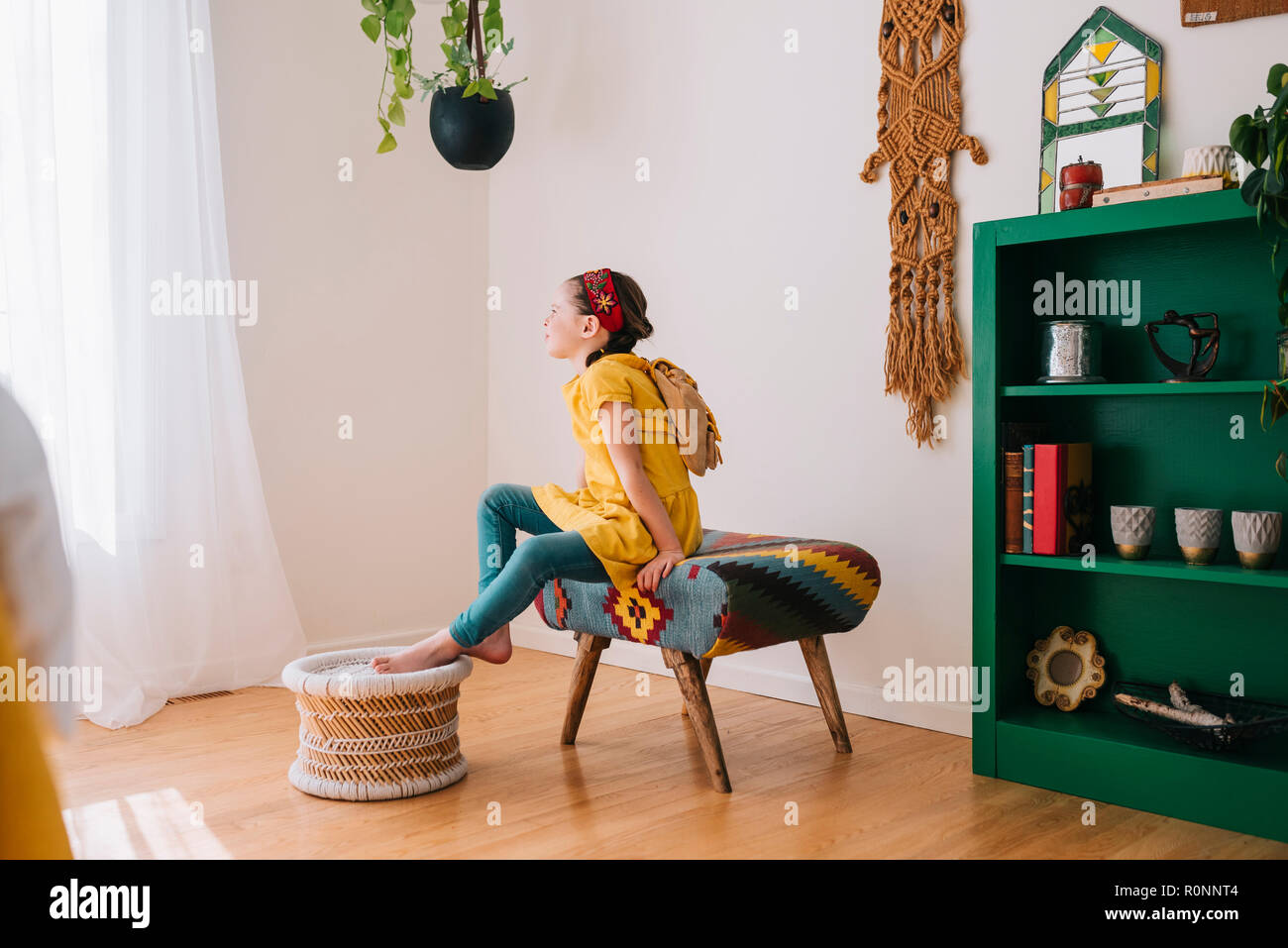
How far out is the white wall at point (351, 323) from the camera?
3061mm

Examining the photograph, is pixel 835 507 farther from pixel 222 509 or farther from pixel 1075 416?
pixel 222 509

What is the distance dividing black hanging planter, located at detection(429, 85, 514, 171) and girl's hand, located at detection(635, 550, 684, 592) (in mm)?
1533

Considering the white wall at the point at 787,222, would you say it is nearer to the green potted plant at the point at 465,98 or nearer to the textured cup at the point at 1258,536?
the green potted plant at the point at 465,98

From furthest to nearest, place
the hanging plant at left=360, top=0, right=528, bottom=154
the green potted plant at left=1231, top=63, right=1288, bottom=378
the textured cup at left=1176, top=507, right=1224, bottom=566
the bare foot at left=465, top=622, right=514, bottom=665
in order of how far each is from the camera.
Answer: the hanging plant at left=360, top=0, right=528, bottom=154
the bare foot at left=465, top=622, right=514, bottom=665
the textured cup at left=1176, top=507, right=1224, bottom=566
the green potted plant at left=1231, top=63, right=1288, bottom=378

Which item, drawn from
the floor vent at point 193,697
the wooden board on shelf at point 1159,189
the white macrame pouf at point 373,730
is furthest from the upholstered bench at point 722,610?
the floor vent at point 193,697

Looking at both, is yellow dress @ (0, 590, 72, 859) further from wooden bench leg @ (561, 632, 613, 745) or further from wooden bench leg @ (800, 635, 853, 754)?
wooden bench leg @ (800, 635, 853, 754)

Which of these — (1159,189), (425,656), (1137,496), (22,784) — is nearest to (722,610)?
(425,656)

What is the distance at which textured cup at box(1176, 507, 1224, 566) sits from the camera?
1.91 m

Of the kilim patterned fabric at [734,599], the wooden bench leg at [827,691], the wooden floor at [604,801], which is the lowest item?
the wooden floor at [604,801]

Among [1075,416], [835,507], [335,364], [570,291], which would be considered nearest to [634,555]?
[570,291]

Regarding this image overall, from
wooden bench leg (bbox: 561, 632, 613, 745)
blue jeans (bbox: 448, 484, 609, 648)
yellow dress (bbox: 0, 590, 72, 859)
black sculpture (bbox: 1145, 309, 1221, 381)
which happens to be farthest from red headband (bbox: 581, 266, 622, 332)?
yellow dress (bbox: 0, 590, 72, 859)

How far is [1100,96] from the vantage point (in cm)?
218

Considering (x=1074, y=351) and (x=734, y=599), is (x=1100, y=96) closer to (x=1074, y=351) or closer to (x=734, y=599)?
(x=1074, y=351)

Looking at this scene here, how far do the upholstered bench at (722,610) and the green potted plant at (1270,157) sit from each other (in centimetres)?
90
